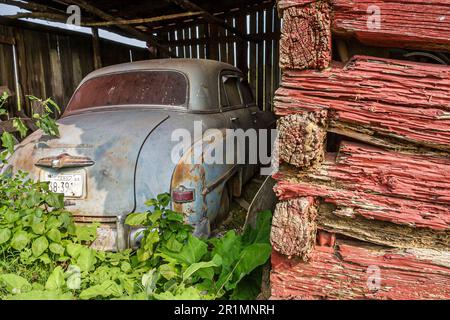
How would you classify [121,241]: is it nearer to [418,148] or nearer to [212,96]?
[212,96]

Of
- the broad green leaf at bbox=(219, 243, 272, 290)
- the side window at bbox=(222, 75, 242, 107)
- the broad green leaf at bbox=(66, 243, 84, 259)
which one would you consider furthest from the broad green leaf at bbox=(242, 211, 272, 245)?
the side window at bbox=(222, 75, 242, 107)

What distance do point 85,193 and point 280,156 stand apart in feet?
5.55

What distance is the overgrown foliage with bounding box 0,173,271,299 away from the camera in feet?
6.19

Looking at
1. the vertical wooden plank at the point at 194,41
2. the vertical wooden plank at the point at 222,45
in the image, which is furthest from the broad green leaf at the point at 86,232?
the vertical wooden plank at the point at 194,41

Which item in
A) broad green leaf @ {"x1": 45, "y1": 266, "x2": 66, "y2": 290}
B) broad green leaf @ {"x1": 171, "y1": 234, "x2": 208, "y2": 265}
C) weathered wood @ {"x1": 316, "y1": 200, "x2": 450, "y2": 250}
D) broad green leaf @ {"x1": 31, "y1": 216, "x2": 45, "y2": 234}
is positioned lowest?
broad green leaf @ {"x1": 45, "y1": 266, "x2": 66, "y2": 290}

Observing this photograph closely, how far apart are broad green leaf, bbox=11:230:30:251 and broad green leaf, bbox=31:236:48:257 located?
0.21ft

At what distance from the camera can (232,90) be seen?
4.20m

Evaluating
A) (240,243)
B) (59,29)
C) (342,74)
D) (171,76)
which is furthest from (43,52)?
(342,74)

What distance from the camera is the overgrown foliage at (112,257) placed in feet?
6.19

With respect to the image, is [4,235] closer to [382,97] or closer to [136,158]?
[136,158]

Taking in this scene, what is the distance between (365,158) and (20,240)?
2300 millimetres

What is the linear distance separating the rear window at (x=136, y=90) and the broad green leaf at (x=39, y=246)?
1.56 m

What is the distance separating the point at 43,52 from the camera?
6.60 metres

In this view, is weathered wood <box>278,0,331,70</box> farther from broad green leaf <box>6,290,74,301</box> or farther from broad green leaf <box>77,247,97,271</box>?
broad green leaf <box>77,247,97,271</box>
